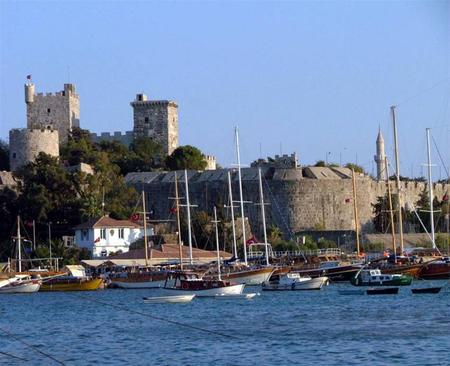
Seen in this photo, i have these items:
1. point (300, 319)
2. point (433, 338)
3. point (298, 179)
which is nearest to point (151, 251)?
point (298, 179)

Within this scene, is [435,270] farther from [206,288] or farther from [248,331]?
[248,331]

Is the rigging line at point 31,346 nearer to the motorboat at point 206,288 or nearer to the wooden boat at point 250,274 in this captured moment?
the motorboat at point 206,288

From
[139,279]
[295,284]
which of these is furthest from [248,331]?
[139,279]

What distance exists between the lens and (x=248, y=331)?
36469 millimetres

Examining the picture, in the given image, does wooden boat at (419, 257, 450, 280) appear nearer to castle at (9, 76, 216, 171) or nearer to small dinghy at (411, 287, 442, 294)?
small dinghy at (411, 287, 442, 294)

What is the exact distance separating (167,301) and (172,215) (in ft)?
93.1

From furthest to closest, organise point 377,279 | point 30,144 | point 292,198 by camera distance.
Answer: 1. point 30,144
2. point 292,198
3. point 377,279

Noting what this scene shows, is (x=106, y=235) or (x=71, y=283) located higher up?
(x=106, y=235)

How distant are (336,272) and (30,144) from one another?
103 feet

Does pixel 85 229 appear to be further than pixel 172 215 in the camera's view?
No

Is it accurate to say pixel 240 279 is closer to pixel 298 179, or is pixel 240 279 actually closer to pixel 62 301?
pixel 62 301

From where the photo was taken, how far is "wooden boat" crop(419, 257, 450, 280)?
5691cm

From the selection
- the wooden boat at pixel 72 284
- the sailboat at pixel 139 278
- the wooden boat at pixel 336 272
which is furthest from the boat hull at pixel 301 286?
the wooden boat at pixel 72 284

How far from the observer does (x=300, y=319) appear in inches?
1570
